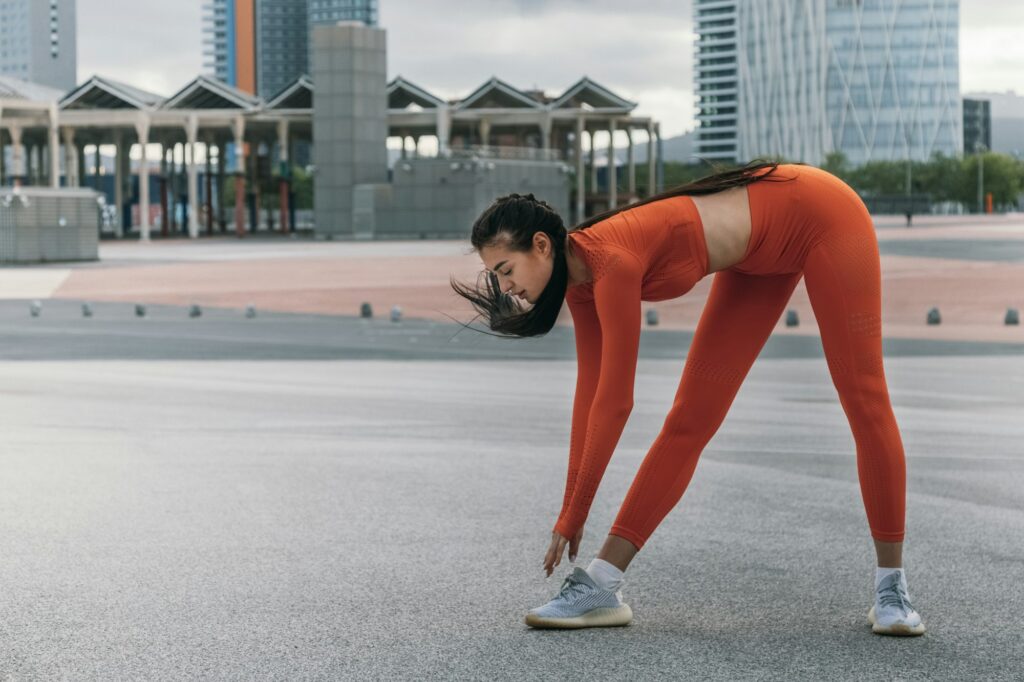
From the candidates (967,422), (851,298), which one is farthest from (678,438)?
(967,422)

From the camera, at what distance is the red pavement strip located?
Answer: 2225cm

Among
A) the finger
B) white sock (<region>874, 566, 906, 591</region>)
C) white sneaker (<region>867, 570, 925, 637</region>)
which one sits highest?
the finger

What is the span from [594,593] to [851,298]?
111 centimetres

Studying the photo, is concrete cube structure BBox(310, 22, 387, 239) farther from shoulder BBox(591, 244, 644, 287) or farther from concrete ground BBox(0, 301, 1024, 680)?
shoulder BBox(591, 244, 644, 287)

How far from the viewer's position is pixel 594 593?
4.06 meters

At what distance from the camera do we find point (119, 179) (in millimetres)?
96938

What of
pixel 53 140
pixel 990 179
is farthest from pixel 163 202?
pixel 990 179

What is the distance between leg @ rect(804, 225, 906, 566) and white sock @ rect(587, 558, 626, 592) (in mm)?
753

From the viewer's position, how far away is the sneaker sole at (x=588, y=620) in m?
4.07

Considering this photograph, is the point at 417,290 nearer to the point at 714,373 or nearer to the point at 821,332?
the point at 714,373

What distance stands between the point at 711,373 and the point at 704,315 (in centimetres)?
18

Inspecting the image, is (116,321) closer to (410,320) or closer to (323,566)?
(410,320)

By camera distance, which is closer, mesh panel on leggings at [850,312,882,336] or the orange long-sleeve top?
the orange long-sleeve top

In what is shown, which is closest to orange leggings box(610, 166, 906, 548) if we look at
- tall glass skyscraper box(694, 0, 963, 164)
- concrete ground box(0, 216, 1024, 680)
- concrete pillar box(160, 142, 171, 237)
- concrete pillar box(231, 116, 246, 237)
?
concrete ground box(0, 216, 1024, 680)
